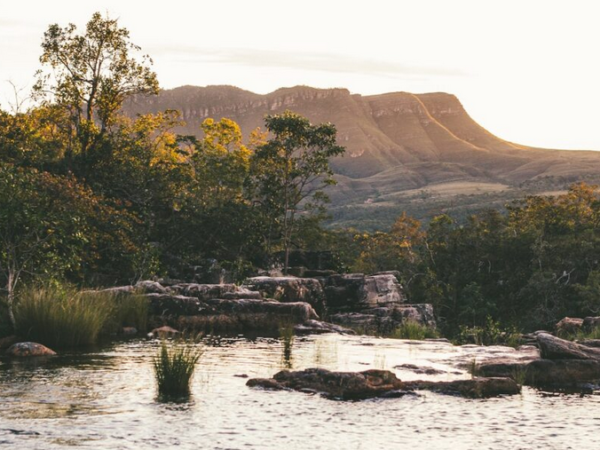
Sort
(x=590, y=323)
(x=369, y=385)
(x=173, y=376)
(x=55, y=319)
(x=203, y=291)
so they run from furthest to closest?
(x=203, y=291) → (x=590, y=323) → (x=55, y=319) → (x=369, y=385) → (x=173, y=376)

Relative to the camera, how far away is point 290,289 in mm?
33500

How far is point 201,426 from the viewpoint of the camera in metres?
12.6

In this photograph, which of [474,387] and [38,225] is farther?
[38,225]

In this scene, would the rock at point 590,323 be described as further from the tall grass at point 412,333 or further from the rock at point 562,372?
the rock at point 562,372

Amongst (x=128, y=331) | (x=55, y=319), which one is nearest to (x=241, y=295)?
(x=128, y=331)

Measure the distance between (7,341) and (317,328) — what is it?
447 inches

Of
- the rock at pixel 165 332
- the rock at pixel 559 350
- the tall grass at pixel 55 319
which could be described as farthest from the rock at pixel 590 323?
the tall grass at pixel 55 319

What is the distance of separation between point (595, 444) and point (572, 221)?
115ft

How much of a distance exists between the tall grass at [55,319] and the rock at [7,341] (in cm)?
26

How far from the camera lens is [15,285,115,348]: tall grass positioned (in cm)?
2081

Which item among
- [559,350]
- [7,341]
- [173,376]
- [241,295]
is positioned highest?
[241,295]

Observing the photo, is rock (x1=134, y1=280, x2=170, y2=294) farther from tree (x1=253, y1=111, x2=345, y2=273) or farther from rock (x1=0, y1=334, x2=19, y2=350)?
tree (x1=253, y1=111, x2=345, y2=273)

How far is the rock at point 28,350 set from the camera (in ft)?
63.5

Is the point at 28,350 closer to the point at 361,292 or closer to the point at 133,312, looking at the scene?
the point at 133,312
